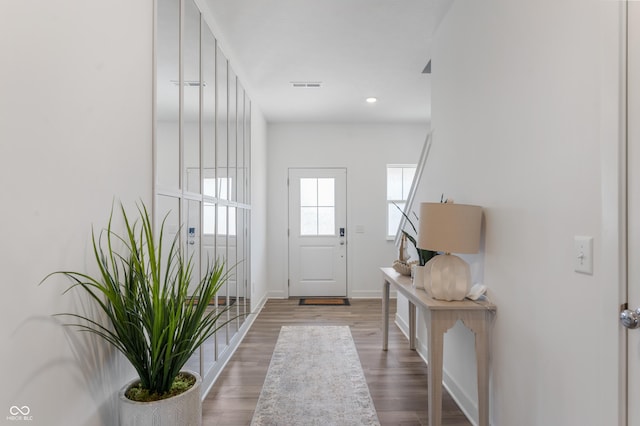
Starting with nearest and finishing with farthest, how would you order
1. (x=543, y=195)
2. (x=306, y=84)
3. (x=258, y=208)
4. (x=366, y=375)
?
(x=543, y=195) < (x=366, y=375) < (x=306, y=84) < (x=258, y=208)

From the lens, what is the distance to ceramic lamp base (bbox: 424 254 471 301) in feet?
6.51

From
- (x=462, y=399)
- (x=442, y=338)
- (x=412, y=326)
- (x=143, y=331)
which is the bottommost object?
(x=462, y=399)

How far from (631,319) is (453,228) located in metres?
0.93

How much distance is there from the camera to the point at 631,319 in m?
1.04

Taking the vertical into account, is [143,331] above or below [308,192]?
below

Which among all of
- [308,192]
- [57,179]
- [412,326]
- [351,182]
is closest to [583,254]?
[57,179]

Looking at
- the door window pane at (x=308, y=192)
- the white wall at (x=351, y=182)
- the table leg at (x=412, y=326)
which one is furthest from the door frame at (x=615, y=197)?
the door window pane at (x=308, y=192)

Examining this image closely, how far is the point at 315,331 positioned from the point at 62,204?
3068 millimetres

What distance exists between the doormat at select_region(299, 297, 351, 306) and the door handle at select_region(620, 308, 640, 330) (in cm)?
413

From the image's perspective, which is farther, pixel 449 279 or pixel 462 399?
pixel 462 399

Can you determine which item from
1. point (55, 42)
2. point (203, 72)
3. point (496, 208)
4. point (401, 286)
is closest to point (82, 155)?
point (55, 42)

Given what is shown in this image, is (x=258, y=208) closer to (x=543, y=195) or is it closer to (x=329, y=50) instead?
(x=329, y=50)

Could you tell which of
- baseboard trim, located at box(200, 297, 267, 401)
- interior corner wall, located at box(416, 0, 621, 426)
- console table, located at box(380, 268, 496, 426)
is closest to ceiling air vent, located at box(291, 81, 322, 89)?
interior corner wall, located at box(416, 0, 621, 426)

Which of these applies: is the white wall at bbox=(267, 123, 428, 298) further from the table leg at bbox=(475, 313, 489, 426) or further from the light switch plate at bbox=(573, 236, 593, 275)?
the light switch plate at bbox=(573, 236, 593, 275)
